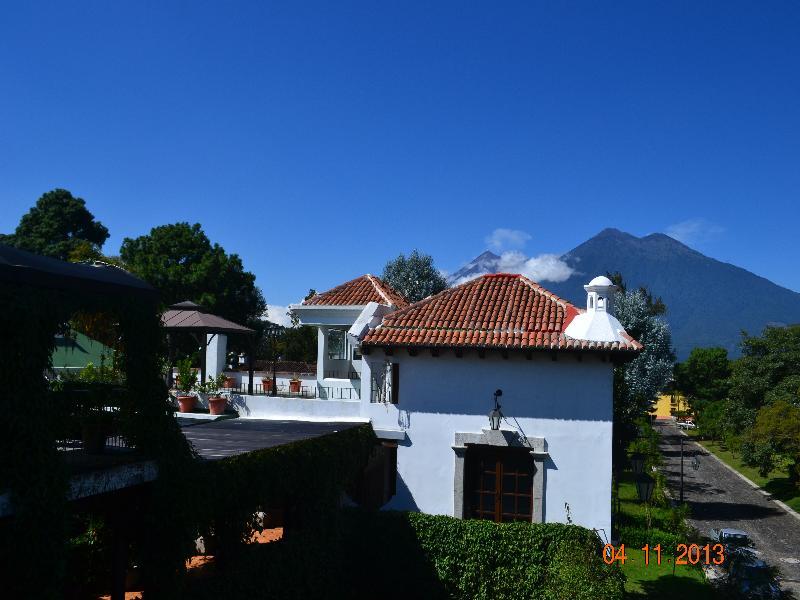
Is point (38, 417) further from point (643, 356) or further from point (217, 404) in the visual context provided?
point (643, 356)

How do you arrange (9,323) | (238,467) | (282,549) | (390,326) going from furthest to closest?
(390,326)
(282,549)
(238,467)
(9,323)

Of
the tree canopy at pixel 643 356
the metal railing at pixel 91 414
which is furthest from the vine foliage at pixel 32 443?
the tree canopy at pixel 643 356

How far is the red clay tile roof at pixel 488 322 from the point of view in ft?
50.3

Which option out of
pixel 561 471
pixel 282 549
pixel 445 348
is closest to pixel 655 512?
pixel 561 471

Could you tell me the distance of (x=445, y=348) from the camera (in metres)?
15.9

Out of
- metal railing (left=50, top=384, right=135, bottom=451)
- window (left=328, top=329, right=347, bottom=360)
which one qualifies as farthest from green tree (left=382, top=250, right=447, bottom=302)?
metal railing (left=50, top=384, right=135, bottom=451)

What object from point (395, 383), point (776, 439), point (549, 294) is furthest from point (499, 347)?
point (776, 439)

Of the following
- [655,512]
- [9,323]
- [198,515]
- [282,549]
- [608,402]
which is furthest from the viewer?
[655,512]

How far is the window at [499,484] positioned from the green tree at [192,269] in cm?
2924

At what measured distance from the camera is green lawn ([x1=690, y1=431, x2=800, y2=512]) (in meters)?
37.2

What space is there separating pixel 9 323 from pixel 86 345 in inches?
592

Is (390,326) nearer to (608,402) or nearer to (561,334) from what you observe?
(561,334)

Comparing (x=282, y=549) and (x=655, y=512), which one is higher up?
(x=282, y=549)

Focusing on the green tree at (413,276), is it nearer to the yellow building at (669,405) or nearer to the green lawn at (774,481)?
the green lawn at (774,481)
